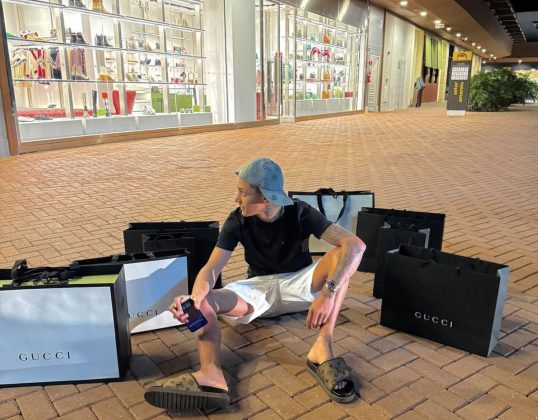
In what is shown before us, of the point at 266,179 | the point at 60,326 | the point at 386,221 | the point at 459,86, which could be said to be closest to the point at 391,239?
the point at 386,221

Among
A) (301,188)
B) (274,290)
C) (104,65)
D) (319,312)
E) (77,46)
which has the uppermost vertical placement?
(77,46)

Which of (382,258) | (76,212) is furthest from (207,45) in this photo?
(382,258)

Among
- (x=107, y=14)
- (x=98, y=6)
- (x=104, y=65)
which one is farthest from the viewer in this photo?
(x=104, y=65)

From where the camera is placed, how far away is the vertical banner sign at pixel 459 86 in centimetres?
1866

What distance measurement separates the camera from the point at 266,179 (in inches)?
80.7

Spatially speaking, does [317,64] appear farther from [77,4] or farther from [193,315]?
[193,315]

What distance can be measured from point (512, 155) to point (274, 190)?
8.08m

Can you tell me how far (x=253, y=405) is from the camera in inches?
74.0

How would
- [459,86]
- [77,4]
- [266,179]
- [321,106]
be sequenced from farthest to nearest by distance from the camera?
[459,86], [321,106], [77,4], [266,179]

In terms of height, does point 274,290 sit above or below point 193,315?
below

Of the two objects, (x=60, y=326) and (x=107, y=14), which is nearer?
(x=60, y=326)

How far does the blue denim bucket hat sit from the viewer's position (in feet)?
6.71

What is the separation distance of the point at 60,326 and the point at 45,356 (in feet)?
0.53

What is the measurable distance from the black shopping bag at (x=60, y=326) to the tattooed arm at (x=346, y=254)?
931 mm
